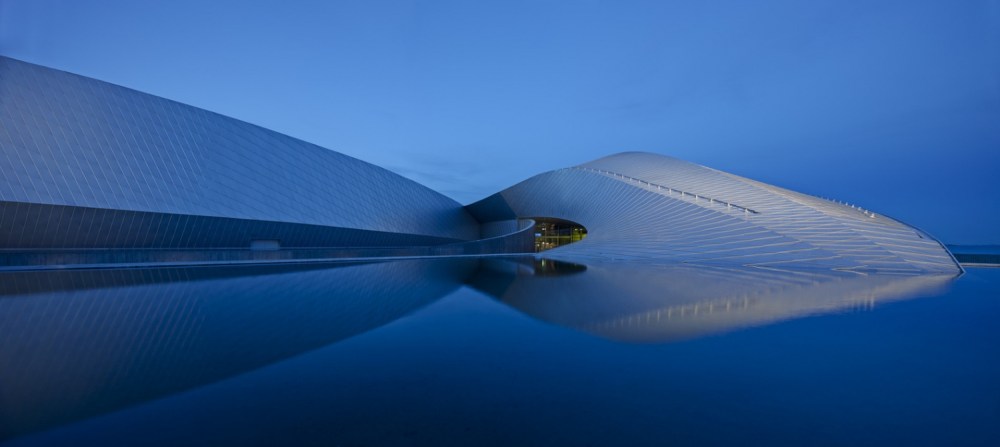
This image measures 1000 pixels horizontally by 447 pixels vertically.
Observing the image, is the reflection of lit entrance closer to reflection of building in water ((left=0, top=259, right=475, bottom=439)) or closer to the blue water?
reflection of building in water ((left=0, top=259, right=475, bottom=439))

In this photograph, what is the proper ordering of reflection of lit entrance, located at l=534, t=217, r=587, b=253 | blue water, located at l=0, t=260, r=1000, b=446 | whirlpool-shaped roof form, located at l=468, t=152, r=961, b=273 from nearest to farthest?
blue water, located at l=0, t=260, r=1000, b=446 < whirlpool-shaped roof form, located at l=468, t=152, r=961, b=273 < reflection of lit entrance, located at l=534, t=217, r=587, b=253

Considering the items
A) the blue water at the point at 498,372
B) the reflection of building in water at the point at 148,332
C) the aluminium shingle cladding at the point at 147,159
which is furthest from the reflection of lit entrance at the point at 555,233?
the blue water at the point at 498,372

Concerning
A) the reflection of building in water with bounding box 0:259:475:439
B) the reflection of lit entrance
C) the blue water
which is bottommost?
the reflection of building in water with bounding box 0:259:475:439

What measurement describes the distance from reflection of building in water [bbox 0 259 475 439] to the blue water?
0.03m

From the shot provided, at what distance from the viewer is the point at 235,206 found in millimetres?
19188

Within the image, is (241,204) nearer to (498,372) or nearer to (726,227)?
(498,372)

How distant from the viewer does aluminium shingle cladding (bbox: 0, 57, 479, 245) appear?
15.1 meters

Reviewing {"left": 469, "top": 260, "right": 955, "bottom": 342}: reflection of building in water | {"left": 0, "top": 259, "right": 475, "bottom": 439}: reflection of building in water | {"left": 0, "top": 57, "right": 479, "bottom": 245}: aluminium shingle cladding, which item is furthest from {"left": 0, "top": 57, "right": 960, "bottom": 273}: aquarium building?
{"left": 0, "top": 259, "right": 475, "bottom": 439}: reflection of building in water

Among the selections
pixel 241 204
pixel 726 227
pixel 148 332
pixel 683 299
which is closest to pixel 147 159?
pixel 241 204

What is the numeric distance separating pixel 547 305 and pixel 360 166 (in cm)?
2357

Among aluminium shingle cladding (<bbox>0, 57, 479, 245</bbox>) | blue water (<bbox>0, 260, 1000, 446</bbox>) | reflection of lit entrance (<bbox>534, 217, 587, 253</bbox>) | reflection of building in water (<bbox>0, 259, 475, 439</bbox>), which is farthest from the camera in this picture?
reflection of lit entrance (<bbox>534, 217, 587, 253</bbox>)

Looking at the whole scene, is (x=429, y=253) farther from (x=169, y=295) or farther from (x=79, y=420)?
(x=79, y=420)

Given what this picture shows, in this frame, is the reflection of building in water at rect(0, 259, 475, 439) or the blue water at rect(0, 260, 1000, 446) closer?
the blue water at rect(0, 260, 1000, 446)

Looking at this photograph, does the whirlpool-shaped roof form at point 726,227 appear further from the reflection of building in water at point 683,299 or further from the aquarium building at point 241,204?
the reflection of building in water at point 683,299
